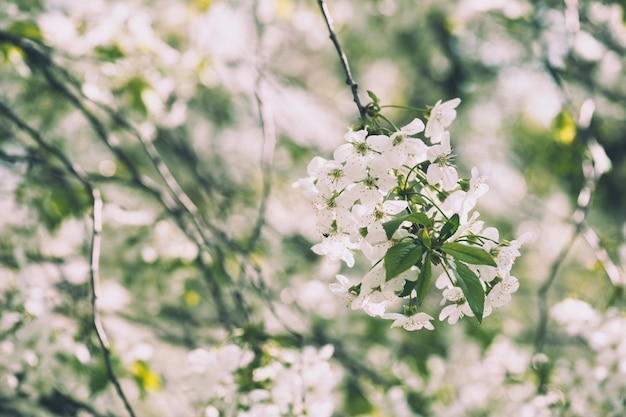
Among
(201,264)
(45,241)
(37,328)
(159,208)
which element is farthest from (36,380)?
(159,208)

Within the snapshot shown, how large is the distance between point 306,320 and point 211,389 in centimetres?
165

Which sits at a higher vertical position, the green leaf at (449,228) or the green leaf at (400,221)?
the green leaf at (400,221)

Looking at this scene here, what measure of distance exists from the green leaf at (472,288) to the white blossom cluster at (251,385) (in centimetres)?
102

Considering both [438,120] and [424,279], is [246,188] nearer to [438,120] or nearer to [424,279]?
[438,120]

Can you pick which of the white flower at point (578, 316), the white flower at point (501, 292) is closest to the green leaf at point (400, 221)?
the white flower at point (501, 292)

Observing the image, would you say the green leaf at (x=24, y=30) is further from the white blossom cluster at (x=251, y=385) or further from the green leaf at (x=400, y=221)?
the green leaf at (x=400, y=221)

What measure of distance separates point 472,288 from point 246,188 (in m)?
3.80

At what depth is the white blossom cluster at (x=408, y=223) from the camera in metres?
0.98

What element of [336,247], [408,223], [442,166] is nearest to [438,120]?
[442,166]

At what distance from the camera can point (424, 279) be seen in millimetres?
984

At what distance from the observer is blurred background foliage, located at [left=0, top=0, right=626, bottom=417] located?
2336mm

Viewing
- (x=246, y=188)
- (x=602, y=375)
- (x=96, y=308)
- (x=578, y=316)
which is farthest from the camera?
(x=246, y=188)

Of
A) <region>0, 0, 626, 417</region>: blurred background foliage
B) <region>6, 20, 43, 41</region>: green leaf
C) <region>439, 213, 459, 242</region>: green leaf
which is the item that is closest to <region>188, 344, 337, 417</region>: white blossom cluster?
<region>0, 0, 626, 417</region>: blurred background foliage

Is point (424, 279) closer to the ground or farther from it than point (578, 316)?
farther from it
